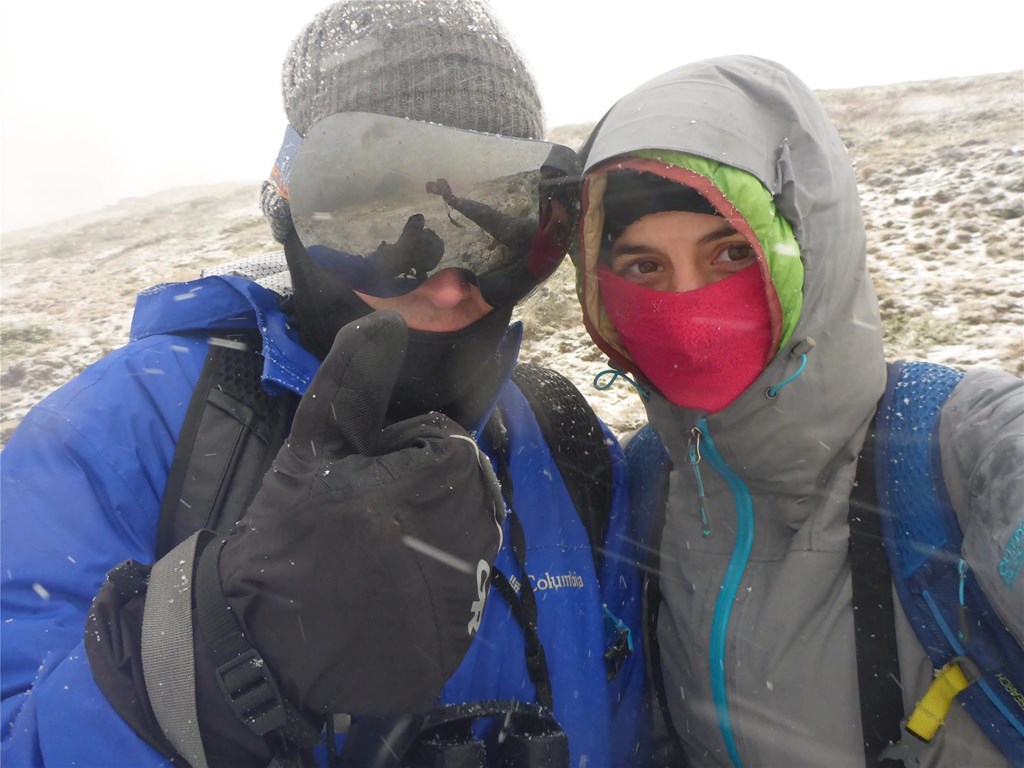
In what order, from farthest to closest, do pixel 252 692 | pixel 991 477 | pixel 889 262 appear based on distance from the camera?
pixel 889 262 → pixel 991 477 → pixel 252 692

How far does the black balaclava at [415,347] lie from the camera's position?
1.55m

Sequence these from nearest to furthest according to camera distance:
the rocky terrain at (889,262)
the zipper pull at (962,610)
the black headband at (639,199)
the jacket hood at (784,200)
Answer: the zipper pull at (962,610) < the jacket hood at (784,200) < the black headband at (639,199) < the rocky terrain at (889,262)

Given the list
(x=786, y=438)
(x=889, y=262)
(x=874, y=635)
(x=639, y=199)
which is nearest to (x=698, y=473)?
(x=786, y=438)

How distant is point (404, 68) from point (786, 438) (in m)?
1.25

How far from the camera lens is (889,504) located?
4.41 feet

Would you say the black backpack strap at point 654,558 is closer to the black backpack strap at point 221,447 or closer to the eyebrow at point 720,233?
the eyebrow at point 720,233

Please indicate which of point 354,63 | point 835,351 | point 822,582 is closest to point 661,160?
point 835,351

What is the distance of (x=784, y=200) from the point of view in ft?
4.66

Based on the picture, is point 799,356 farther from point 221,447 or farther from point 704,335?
point 221,447

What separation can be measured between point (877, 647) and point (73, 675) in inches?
56.8

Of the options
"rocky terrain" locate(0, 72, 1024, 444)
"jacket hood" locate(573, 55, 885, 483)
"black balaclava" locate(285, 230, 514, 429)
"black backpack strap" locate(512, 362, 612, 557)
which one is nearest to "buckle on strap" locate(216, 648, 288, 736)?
"black balaclava" locate(285, 230, 514, 429)

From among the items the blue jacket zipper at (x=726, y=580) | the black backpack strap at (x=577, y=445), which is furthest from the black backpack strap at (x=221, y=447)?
the blue jacket zipper at (x=726, y=580)

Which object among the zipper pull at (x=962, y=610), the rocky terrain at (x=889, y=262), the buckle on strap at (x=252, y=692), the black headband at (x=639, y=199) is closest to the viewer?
the buckle on strap at (x=252, y=692)

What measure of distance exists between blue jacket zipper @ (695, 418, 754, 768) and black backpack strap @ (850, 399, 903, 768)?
0.79ft
